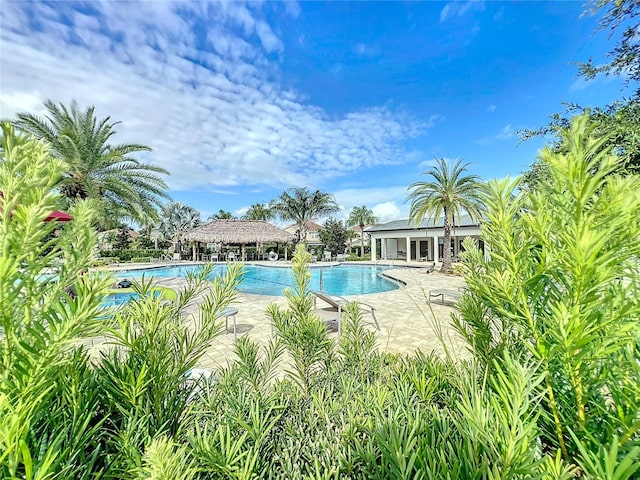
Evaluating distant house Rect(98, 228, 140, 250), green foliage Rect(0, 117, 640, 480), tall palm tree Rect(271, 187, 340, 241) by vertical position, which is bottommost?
green foliage Rect(0, 117, 640, 480)

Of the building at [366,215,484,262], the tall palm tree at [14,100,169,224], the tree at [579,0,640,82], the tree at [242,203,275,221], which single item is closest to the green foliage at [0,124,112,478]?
the tree at [579,0,640,82]

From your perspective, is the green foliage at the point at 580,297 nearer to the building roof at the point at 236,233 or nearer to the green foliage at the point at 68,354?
the green foliage at the point at 68,354

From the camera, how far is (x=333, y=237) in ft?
164

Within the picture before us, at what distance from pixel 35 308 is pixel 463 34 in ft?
69.1

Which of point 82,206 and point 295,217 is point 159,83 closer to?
point 82,206

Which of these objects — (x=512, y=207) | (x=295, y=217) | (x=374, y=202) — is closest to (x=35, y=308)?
(x=512, y=207)

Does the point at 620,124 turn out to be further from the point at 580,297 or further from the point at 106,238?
the point at 106,238

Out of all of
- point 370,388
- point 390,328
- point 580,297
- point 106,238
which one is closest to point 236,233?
point 390,328

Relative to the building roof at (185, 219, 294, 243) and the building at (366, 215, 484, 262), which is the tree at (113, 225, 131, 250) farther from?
the building at (366, 215, 484, 262)

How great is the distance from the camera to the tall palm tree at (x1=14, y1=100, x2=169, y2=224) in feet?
43.0

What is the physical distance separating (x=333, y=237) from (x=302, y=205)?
11.3 metres

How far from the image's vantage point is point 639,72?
7195 millimetres

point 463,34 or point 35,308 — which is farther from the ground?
point 463,34

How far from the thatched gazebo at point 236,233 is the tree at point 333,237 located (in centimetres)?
773
